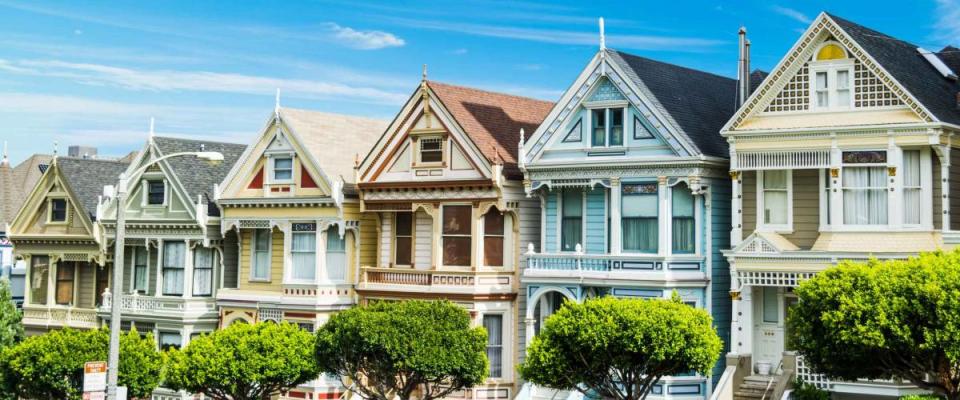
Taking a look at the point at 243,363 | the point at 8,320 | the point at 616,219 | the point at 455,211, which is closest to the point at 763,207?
the point at 616,219

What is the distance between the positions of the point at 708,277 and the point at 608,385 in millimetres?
5152

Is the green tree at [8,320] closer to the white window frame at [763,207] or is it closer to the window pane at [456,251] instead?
the window pane at [456,251]

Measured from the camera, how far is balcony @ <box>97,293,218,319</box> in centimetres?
4788

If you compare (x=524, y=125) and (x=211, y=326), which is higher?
(x=524, y=125)

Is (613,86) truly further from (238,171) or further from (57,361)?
(57,361)

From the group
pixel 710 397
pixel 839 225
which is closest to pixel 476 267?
pixel 710 397

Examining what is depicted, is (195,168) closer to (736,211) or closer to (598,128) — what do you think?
(598,128)

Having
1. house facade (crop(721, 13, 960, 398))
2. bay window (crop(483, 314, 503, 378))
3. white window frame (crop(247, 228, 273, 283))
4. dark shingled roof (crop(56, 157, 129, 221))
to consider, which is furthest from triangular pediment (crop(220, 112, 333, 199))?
house facade (crop(721, 13, 960, 398))

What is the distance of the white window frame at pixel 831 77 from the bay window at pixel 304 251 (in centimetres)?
1873

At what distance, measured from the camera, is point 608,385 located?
110ft

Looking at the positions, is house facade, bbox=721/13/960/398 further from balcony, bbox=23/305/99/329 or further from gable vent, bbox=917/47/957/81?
balcony, bbox=23/305/99/329

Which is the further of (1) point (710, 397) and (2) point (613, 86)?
(2) point (613, 86)

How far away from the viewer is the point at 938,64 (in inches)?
1473

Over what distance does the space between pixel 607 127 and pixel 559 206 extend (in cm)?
327
